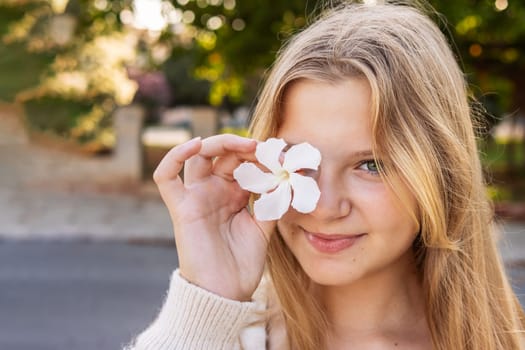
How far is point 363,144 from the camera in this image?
4.97 feet

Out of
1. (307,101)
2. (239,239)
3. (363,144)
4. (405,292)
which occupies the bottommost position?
(405,292)

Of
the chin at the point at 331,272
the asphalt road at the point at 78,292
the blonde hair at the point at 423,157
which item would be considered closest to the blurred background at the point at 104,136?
the asphalt road at the point at 78,292

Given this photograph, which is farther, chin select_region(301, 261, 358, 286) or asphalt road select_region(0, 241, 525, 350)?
asphalt road select_region(0, 241, 525, 350)

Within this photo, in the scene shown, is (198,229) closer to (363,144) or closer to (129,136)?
(363,144)

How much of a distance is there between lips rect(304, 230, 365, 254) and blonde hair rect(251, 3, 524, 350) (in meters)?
0.15

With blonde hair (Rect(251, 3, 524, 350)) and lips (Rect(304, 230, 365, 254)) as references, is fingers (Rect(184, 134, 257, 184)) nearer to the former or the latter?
blonde hair (Rect(251, 3, 524, 350))

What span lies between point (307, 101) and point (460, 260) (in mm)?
578

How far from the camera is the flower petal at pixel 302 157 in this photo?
1432 mm

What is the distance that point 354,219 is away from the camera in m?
1.51

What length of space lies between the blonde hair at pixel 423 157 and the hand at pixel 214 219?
0.43ft

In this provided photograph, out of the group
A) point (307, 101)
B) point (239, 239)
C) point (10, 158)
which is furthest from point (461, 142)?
point (10, 158)

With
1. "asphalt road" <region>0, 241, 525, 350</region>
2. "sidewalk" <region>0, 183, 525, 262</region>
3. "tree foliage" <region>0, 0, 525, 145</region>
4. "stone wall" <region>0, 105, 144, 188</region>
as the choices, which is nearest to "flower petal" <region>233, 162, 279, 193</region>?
"asphalt road" <region>0, 241, 525, 350</region>

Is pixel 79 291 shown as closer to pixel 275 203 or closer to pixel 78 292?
pixel 78 292

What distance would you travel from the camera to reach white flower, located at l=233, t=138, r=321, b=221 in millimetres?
1419
